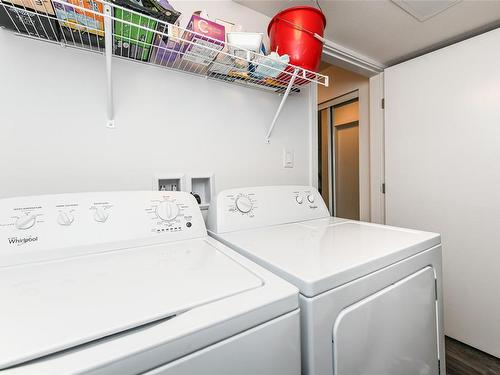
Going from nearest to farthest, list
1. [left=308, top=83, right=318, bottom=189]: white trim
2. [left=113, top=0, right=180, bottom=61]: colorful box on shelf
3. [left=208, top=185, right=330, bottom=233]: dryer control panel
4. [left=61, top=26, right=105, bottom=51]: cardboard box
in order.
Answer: [left=113, top=0, right=180, bottom=61]: colorful box on shelf
[left=61, top=26, right=105, bottom=51]: cardboard box
[left=208, top=185, right=330, bottom=233]: dryer control panel
[left=308, top=83, right=318, bottom=189]: white trim

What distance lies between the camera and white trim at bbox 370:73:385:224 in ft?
7.42

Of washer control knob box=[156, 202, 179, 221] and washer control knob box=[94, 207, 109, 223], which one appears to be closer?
washer control knob box=[94, 207, 109, 223]

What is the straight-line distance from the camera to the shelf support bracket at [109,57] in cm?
79

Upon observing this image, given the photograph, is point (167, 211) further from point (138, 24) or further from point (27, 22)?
point (27, 22)

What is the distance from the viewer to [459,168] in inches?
68.9

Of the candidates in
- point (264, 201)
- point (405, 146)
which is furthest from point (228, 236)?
point (405, 146)

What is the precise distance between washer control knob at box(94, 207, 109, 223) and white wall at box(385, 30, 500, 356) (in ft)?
7.13

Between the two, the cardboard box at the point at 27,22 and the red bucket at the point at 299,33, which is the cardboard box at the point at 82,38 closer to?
the cardboard box at the point at 27,22

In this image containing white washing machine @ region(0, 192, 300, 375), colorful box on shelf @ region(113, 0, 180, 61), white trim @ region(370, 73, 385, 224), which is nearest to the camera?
white washing machine @ region(0, 192, 300, 375)

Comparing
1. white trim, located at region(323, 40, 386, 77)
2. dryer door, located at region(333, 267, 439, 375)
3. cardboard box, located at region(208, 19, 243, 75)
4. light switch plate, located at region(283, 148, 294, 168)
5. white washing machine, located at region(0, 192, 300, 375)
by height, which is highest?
white trim, located at region(323, 40, 386, 77)

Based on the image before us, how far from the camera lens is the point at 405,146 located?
6.68 ft

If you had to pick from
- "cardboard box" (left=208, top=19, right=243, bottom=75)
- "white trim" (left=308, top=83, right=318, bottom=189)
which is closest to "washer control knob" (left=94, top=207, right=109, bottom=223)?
"cardboard box" (left=208, top=19, right=243, bottom=75)

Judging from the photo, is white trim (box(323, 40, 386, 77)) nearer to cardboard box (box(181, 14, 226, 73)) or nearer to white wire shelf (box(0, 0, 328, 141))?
white wire shelf (box(0, 0, 328, 141))

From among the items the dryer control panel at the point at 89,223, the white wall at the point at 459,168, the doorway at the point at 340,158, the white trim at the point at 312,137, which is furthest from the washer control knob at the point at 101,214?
the doorway at the point at 340,158
